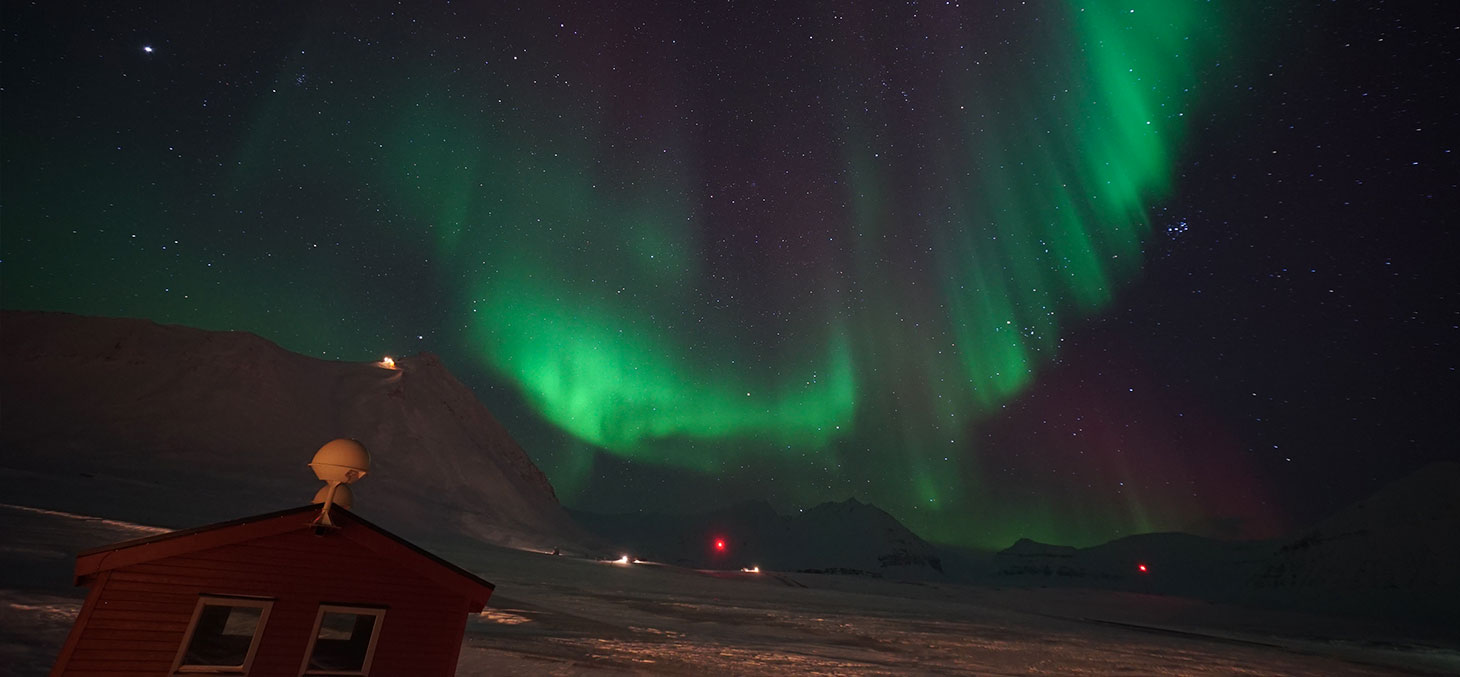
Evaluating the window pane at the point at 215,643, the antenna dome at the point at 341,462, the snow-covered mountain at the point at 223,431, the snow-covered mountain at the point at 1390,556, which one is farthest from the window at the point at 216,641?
A: the snow-covered mountain at the point at 1390,556

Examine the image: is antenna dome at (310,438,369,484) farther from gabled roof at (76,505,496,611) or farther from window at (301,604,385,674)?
window at (301,604,385,674)

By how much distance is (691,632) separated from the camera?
73.9ft

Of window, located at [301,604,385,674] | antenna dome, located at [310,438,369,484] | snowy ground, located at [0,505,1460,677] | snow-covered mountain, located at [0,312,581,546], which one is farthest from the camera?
snow-covered mountain, located at [0,312,581,546]

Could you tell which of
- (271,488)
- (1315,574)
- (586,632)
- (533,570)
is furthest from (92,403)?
(1315,574)

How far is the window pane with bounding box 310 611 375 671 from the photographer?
9.30 metres

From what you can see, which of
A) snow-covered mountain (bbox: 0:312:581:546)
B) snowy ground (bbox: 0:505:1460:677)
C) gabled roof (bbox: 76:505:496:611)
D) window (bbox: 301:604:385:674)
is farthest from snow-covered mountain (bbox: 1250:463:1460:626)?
window (bbox: 301:604:385:674)

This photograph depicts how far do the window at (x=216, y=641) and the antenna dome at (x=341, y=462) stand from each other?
1708 millimetres

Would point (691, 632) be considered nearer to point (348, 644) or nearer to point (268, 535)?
point (348, 644)

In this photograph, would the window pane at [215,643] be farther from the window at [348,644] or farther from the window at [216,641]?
the window at [348,644]

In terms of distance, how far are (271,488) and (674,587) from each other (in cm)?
3909

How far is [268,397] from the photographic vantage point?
78938 mm

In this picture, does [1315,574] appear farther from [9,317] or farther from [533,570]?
[9,317]

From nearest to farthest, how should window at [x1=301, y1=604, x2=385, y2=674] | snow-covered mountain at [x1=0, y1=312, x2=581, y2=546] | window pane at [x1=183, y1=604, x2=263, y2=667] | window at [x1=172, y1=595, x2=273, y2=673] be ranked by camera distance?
window at [x1=172, y1=595, x2=273, y2=673]
window pane at [x1=183, y1=604, x2=263, y2=667]
window at [x1=301, y1=604, x2=385, y2=674]
snow-covered mountain at [x1=0, y1=312, x2=581, y2=546]

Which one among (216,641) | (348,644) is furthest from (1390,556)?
(216,641)
